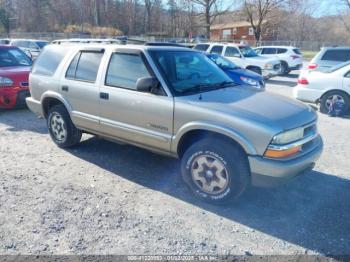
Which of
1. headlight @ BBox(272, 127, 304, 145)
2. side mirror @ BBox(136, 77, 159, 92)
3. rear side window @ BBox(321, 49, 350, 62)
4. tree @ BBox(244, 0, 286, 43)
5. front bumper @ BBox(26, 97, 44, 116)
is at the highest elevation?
tree @ BBox(244, 0, 286, 43)

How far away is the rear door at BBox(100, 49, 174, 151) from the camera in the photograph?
153 inches

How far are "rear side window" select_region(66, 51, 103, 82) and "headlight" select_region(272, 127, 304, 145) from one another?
2723 millimetres

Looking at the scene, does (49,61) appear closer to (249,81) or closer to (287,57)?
(249,81)

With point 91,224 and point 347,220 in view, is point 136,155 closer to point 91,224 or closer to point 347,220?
point 91,224

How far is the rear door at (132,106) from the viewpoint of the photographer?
3.88m

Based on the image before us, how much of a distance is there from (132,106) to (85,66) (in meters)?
1.23

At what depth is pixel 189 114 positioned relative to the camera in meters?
3.63

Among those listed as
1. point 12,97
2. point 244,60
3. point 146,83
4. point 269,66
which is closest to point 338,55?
point 269,66

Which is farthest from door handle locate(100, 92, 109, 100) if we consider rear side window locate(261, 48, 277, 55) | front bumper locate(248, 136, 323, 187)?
rear side window locate(261, 48, 277, 55)

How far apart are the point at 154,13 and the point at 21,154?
62.8m

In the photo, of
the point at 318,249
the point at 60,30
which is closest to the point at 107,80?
the point at 318,249

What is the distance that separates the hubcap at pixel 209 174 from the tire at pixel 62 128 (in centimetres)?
247

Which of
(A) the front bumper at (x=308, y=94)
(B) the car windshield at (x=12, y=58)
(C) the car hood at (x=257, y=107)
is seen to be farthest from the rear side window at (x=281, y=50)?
(C) the car hood at (x=257, y=107)

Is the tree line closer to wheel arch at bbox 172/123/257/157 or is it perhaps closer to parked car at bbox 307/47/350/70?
parked car at bbox 307/47/350/70
